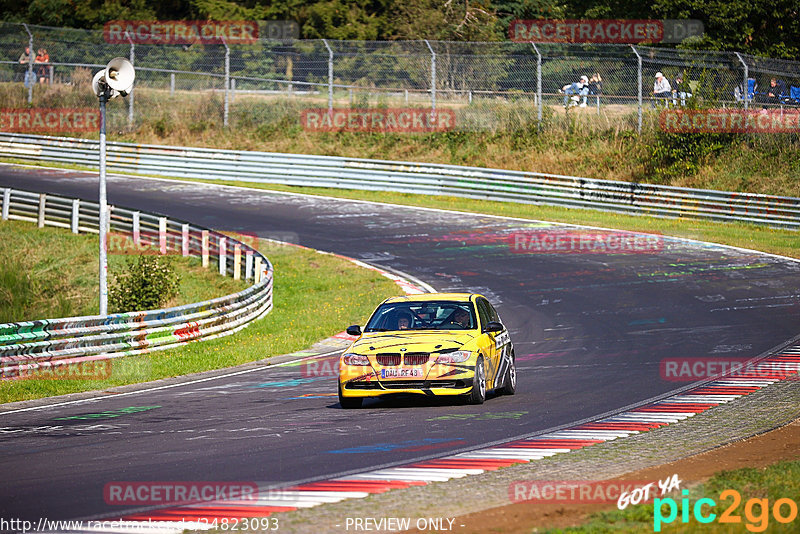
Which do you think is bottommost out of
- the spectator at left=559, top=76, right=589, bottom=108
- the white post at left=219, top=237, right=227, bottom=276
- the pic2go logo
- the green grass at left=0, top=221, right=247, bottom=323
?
the green grass at left=0, top=221, right=247, bottom=323

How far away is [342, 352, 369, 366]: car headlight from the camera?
1286 cm

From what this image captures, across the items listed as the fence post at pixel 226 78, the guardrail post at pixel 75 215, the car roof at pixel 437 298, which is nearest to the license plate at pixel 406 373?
the car roof at pixel 437 298

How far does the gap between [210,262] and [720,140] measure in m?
19.3

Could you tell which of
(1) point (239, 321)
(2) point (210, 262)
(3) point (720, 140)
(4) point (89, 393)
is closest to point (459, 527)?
(4) point (89, 393)

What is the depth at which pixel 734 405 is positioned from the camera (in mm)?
12727

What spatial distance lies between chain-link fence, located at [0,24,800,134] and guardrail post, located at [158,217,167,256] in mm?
13691

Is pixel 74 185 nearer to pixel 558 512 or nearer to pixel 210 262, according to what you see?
pixel 210 262

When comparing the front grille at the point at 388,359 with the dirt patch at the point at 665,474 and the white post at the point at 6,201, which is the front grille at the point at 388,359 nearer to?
the dirt patch at the point at 665,474

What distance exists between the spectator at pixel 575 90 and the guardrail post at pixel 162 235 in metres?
16.4

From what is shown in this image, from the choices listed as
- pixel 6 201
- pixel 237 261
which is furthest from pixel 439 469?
pixel 6 201

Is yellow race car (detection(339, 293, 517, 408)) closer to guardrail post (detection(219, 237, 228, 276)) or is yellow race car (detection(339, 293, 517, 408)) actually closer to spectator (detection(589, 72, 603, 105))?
guardrail post (detection(219, 237, 228, 276))

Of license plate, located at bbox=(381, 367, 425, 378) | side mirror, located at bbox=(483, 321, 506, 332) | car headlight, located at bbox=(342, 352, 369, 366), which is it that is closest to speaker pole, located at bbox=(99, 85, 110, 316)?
car headlight, located at bbox=(342, 352, 369, 366)

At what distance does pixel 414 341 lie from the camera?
511 inches

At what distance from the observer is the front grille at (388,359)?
1273cm
